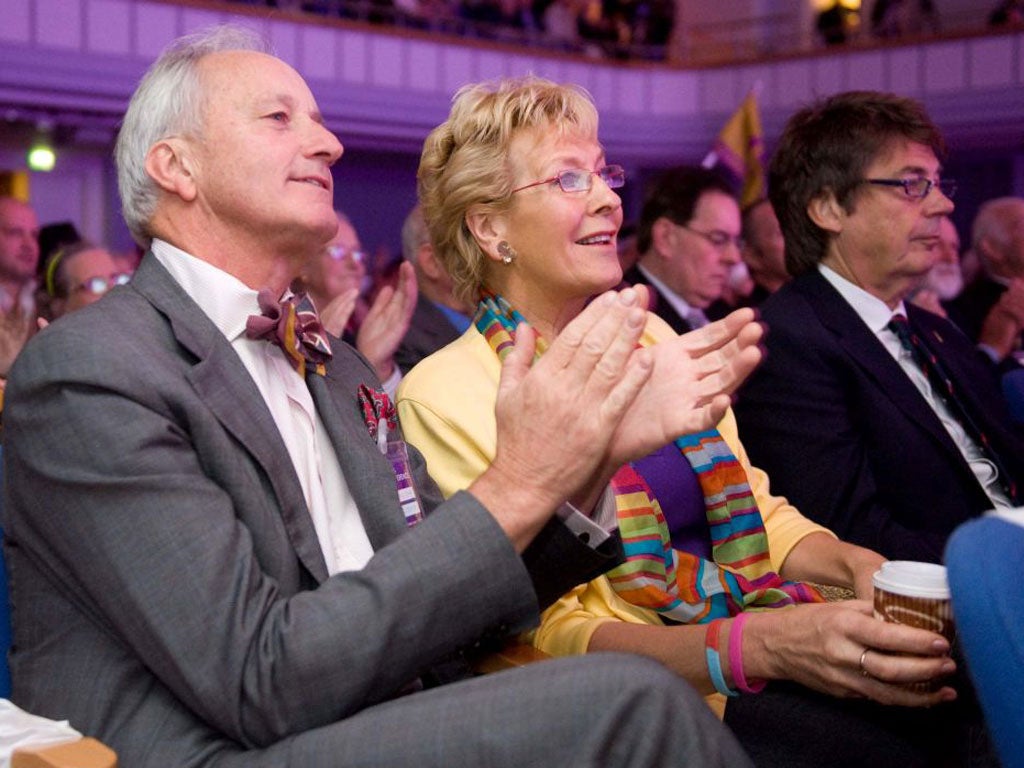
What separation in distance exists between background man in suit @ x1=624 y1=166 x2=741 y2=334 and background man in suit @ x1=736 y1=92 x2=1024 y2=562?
5.88ft

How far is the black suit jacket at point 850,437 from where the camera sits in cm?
255

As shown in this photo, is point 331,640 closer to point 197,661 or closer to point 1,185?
point 197,661

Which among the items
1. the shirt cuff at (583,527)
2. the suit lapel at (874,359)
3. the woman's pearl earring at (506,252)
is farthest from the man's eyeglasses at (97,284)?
the shirt cuff at (583,527)

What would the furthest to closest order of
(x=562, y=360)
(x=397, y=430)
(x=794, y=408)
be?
1. (x=794, y=408)
2. (x=397, y=430)
3. (x=562, y=360)

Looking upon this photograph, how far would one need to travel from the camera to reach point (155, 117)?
1.75m

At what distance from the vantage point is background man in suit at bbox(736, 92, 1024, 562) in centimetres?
259

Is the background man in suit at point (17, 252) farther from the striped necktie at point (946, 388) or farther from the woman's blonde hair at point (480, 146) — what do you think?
the striped necktie at point (946, 388)

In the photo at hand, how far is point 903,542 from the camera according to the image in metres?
2.46

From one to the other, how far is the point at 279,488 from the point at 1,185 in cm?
1142

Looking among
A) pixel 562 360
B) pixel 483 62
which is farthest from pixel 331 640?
pixel 483 62

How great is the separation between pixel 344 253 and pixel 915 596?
388cm

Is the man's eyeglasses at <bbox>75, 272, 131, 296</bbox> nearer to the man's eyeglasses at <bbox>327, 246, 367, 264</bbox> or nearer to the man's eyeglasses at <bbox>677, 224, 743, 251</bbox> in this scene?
the man's eyeglasses at <bbox>327, 246, 367, 264</bbox>

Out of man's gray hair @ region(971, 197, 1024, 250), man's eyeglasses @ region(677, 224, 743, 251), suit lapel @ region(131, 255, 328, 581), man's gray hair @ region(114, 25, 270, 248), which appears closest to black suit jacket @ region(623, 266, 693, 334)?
man's eyeglasses @ region(677, 224, 743, 251)

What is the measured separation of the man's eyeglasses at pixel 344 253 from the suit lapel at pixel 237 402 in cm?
346
